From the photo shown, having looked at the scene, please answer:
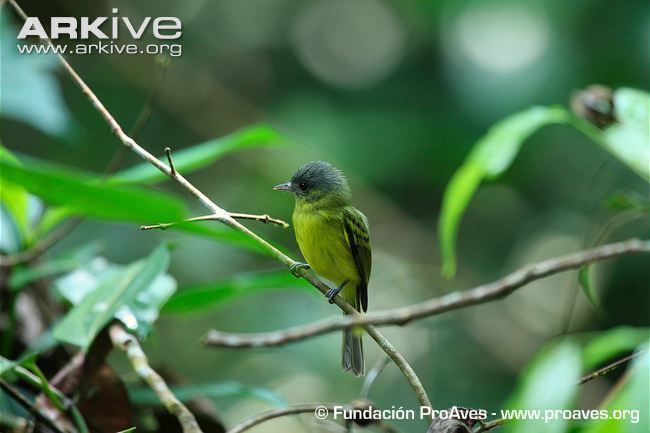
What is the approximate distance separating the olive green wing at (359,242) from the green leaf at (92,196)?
1021mm

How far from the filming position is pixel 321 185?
3.24 meters

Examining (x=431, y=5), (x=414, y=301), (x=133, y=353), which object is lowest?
(x=133, y=353)

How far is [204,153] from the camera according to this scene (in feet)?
8.75

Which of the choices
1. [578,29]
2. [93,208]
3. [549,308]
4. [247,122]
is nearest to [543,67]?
[578,29]

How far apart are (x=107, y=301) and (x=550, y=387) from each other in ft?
4.95

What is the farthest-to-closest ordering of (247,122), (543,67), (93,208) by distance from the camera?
(247,122) < (543,67) < (93,208)

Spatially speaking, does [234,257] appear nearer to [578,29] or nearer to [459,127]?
[459,127]

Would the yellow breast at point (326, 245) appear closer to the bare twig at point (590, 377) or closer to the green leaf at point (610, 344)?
the green leaf at point (610, 344)

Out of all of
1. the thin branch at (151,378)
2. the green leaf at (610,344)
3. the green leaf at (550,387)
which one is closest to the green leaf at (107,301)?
the thin branch at (151,378)

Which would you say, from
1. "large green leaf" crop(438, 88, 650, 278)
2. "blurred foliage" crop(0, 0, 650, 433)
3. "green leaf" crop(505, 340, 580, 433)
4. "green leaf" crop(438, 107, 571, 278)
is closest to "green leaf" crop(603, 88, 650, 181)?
"large green leaf" crop(438, 88, 650, 278)

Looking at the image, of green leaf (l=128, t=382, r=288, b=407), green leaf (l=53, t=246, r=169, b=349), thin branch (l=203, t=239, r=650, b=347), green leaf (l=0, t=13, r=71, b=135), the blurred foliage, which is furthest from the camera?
the blurred foliage

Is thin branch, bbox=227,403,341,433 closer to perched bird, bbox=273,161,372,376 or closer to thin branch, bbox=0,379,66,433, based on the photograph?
thin branch, bbox=0,379,66,433

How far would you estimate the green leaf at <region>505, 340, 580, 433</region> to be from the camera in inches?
37.3

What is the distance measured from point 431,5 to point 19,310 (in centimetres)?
409
